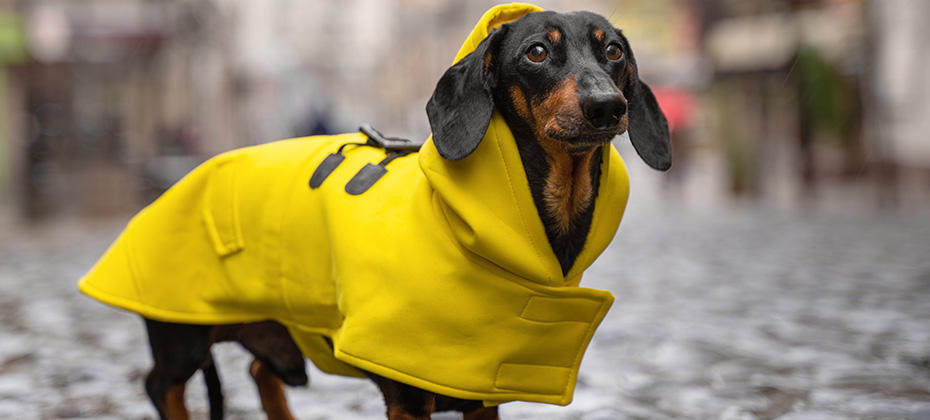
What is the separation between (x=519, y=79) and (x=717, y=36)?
74.9 feet

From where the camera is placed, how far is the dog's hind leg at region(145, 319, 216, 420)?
3047mm

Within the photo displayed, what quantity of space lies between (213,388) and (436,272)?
1.38 m

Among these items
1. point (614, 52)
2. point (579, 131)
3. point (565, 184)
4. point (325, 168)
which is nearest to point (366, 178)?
point (325, 168)

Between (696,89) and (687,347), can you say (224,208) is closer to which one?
(687,347)

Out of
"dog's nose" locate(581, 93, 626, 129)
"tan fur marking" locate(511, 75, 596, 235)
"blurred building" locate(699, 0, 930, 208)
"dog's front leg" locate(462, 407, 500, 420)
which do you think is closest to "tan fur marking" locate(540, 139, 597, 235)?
"tan fur marking" locate(511, 75, 596, 235)

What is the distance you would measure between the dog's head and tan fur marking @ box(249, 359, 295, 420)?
55.1 inches

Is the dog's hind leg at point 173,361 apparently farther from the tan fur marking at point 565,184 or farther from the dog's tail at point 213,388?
the tan fur marking at point 565,184

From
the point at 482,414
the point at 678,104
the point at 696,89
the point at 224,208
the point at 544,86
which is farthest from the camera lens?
the point at 678,104

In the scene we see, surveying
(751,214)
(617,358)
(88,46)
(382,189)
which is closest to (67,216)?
(88,46)

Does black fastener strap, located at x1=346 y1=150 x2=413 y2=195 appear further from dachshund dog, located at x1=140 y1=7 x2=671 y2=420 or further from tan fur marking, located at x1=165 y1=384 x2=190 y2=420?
tan fur marking, located at x1=165 y1=384 x2=190 y2=420

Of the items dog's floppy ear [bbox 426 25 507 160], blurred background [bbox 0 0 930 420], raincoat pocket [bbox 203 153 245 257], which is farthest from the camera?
blurred background [bbox 0 0 930 420]

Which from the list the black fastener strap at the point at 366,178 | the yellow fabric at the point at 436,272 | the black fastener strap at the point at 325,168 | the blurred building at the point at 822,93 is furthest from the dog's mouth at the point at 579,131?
the blurred building at the point at 822,93

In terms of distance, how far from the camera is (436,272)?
2334 millimetres

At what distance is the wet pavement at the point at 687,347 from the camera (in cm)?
379
